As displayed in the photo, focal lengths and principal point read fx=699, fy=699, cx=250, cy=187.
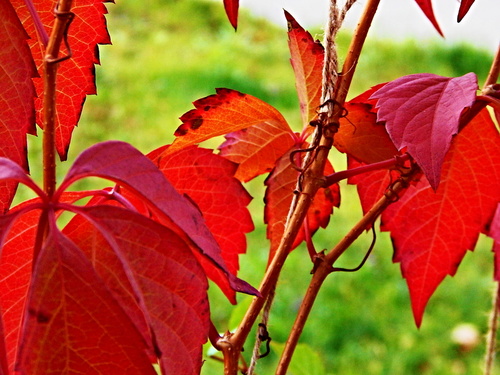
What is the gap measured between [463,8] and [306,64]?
104 mm

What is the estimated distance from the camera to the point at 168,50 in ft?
11.3

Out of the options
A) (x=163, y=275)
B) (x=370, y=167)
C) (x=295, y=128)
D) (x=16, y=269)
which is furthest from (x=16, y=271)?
(x=295, y=128)

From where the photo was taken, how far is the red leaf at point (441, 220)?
0.47 m

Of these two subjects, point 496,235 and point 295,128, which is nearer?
point 496,235

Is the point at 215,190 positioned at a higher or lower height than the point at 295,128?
lower

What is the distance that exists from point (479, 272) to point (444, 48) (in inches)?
58.7

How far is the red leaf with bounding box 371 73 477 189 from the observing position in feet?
1.19

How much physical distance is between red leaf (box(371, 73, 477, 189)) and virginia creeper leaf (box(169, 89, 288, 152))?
0.29ft

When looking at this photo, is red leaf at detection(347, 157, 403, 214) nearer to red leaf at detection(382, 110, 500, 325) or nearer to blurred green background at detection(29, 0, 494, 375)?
red leaf at detection(382, 110, 500, 325)

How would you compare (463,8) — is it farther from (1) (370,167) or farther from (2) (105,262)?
(2) (105,262)

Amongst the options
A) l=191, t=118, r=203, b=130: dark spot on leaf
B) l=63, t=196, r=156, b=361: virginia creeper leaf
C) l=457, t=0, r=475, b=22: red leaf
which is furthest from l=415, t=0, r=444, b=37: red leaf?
l=63, t=196, r=156, b=361: virginia creeper leaf

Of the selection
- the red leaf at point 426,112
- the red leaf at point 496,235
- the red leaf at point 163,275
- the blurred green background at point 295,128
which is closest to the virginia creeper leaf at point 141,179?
the red leaf at point 163,275

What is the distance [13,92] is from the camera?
14.3 inches

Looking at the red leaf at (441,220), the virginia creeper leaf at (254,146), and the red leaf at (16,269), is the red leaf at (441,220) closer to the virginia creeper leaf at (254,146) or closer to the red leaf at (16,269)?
the virginia creeper leaf at (254,146)
